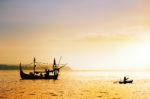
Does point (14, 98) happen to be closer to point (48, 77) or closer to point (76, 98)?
point (76, 98)

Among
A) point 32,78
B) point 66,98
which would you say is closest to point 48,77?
point 32,78

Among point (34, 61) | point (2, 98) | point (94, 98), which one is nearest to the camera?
point (2, 98)

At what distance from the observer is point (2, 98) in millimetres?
70312

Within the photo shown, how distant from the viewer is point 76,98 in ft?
243

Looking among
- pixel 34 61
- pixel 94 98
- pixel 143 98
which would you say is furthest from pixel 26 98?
pixel 34 61

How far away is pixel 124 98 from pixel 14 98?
24.6 meters

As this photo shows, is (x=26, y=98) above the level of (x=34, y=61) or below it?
below

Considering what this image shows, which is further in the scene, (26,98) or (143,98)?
(143,98)

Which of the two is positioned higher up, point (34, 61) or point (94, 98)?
point (34, 61)

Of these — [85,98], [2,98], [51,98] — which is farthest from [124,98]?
[2,98]

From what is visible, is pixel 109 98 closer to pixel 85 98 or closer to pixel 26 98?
pixel 85 98

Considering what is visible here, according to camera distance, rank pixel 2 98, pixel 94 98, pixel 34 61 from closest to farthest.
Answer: pixel 2 98
pixel 94 98
pixel 34 61

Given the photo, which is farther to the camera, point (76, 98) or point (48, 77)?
point (48, 77)

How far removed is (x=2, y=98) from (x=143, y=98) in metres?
31.8
